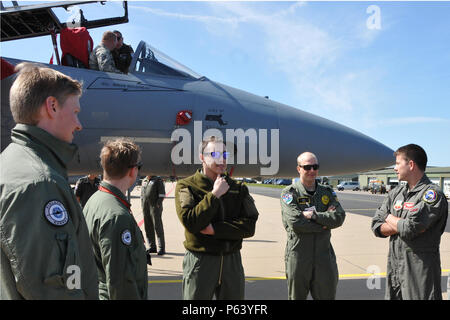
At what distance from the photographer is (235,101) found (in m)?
4.36

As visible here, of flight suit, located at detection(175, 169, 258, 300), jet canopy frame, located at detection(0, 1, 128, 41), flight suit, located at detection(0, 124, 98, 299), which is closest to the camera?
flight suit, located at detection(0, 124, 98, 299)

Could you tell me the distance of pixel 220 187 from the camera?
2.68 meters

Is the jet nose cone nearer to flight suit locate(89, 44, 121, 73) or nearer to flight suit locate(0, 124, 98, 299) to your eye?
flight suit locate(89, 44, 121, 73)

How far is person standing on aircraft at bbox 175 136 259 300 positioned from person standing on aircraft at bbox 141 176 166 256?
4002 mm

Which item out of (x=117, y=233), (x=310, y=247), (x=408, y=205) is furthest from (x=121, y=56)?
(x=408, y=205)

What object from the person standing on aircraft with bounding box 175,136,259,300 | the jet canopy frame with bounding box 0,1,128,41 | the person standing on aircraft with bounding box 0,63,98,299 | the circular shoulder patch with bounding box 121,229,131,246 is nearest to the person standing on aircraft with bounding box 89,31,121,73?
the jet canopy frame with bounding box 0,1,128,41

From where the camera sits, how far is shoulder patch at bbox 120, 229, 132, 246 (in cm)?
191

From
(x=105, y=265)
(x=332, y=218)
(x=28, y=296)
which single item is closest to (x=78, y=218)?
(x=28, y=296)

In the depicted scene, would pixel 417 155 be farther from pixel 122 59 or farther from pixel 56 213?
pixel 122 59

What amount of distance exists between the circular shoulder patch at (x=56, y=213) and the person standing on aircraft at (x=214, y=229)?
147 cm

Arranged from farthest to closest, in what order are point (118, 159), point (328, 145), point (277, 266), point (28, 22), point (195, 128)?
point (28, 22), point (277, 266), point (328, 145), point (195, 128), point (118, 159)

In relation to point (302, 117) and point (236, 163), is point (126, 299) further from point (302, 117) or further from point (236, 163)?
point (302, 117)

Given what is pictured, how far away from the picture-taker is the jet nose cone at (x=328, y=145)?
14.0 feet

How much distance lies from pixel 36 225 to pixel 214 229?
169 cm
